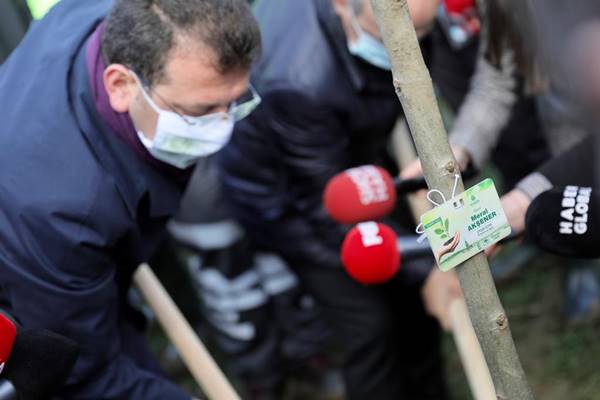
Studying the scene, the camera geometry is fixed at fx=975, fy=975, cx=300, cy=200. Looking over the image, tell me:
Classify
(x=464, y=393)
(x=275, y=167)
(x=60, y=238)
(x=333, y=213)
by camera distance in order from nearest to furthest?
(x=60, y=238) → (x=333, y=213) → (x=275, y=167) → (x=464, y=393)

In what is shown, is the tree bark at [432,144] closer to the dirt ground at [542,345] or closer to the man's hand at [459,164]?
the man's hand at [459,164]

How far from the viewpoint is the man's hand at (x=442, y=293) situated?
239 centimetres

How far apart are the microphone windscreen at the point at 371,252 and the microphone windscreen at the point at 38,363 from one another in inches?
22.9

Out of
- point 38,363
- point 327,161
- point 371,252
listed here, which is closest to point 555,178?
point 371,252

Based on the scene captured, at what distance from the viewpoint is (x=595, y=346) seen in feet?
10.5

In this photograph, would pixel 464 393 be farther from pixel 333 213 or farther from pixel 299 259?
pixel 333 213

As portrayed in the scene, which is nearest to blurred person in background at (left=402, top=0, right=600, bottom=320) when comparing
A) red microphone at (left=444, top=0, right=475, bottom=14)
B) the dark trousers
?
red microphone at (left=444, top=0, right=475, bottom=14)

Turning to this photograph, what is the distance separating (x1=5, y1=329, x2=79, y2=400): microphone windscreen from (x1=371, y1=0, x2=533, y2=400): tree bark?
719 mm

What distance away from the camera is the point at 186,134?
79.5 inches

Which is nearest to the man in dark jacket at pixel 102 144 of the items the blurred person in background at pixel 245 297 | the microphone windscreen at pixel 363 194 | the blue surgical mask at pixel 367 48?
the microphone windscreen at pixel 363 194

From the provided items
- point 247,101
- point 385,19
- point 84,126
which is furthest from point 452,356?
point 385,19

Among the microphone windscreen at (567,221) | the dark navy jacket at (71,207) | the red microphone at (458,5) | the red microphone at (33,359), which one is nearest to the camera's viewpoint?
the red microphone at (33,359)

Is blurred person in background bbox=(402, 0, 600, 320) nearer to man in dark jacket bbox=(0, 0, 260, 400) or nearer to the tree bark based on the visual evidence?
the tree bark

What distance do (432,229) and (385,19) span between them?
340 mm
